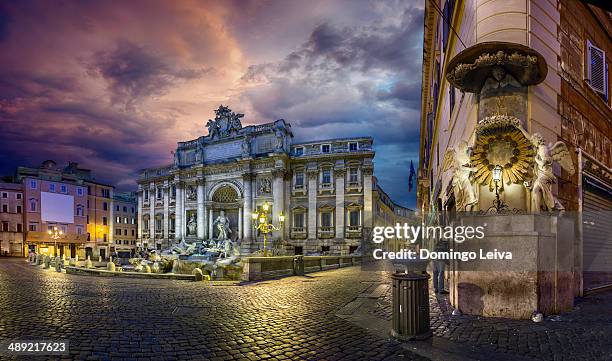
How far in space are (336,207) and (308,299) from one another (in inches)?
1234

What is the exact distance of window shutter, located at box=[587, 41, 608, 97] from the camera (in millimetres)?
11625

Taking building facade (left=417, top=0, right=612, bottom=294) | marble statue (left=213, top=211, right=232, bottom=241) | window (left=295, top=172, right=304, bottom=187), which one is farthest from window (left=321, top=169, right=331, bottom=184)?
building facade (left=417, top=0, right=612, bottom=294)

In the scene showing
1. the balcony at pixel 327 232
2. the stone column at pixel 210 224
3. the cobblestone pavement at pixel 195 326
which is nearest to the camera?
the cobblestone pavement at pixel 195 326

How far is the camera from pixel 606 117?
12977 mm

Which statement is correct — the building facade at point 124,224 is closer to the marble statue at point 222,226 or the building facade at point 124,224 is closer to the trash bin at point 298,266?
the marble statue at point 222,226

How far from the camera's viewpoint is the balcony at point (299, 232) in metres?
42.3

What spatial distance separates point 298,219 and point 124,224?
149ft

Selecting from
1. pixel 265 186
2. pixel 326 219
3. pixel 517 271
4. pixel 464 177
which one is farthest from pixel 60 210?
pixel 517 271

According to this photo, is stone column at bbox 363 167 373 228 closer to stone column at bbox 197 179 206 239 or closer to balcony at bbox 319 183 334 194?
balcony at bbox 319 183 334 194

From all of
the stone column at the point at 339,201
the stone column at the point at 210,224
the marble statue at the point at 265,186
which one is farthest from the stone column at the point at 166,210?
the stone column at the point at 339,201

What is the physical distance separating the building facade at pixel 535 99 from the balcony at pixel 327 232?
2931 cm

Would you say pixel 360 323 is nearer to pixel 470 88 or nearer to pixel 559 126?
pixel 470 88

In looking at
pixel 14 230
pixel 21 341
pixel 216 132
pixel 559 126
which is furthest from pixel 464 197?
pixel 14 230

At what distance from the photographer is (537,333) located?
6066 mm
